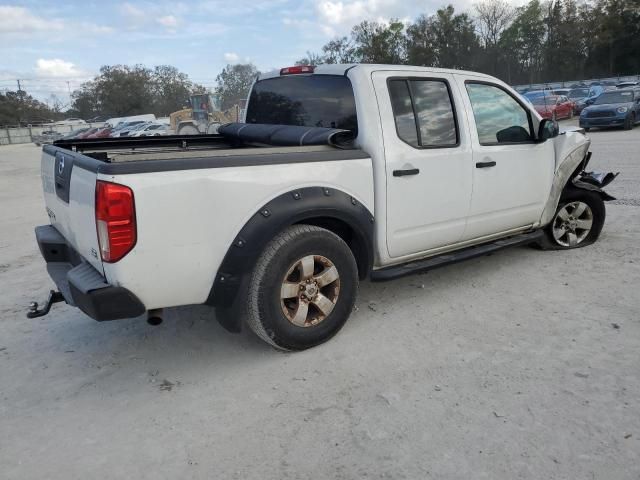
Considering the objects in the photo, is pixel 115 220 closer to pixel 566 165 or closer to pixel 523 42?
pixel 566 165

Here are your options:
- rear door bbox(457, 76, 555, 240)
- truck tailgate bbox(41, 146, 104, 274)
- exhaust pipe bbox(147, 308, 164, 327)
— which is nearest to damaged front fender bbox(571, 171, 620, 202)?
rear door bbox(457, 76, 555, 240)

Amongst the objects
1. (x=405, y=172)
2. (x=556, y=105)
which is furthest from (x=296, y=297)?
(x=556, y=105)

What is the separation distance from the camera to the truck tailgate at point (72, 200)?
9.67 feet

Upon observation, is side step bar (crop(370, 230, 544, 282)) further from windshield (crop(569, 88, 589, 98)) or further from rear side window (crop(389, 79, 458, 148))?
windshield (crop(569, 88, 589, 98))

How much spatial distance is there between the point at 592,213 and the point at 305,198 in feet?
12.2

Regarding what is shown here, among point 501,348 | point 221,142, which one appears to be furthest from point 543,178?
point 221,142

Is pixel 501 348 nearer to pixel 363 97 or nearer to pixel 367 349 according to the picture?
pixel 367 349

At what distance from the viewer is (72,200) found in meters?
3.23

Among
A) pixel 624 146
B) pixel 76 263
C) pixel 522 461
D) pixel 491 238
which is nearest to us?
pixel 522 461

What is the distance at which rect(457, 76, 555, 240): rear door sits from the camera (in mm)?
4324

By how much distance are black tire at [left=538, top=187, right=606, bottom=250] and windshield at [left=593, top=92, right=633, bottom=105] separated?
18083 mm

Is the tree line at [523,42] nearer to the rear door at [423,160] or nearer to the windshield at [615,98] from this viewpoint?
the windshield at [615,98]

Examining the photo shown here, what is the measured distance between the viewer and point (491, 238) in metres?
4.73

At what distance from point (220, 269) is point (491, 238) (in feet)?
8.81
